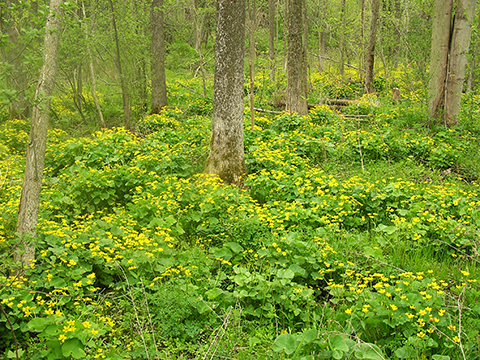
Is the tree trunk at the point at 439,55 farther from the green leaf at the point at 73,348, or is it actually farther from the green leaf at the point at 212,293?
the green leaf at the point at 73,348

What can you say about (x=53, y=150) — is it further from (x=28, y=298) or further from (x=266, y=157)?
(x=28, y=298)

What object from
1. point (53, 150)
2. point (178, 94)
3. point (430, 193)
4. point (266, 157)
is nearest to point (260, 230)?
point (266, 157)

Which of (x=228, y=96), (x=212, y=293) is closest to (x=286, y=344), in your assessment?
(x=212, y=293)

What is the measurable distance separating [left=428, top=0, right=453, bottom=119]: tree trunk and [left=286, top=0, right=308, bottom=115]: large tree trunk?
316 centimetres

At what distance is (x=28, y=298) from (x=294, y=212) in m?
3.08

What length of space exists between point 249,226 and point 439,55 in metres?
7.09

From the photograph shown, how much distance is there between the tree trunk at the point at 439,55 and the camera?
27.6 ft

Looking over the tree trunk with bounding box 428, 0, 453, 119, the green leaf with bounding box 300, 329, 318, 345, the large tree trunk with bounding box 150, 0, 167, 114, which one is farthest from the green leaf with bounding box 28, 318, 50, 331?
the large tree trunk with bounding box 150, 0, 167, 114

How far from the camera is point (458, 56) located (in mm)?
8398

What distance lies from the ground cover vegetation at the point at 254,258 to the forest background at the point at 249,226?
26 millimetres

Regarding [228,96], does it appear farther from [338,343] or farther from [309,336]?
[338,343]

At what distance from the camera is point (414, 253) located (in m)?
4.36

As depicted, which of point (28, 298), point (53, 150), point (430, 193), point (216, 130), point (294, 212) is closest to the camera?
point (28, 298)

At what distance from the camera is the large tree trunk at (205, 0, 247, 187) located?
5.92m
